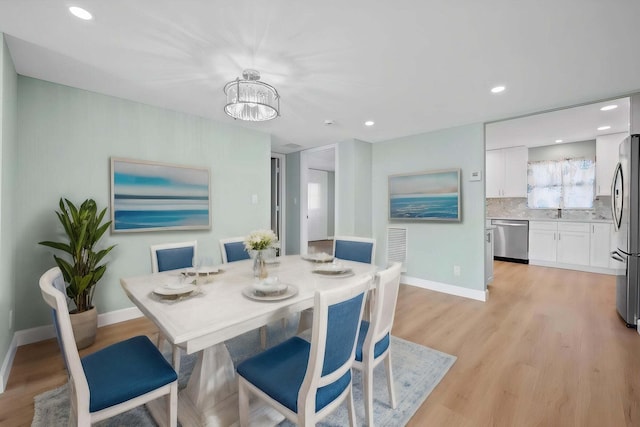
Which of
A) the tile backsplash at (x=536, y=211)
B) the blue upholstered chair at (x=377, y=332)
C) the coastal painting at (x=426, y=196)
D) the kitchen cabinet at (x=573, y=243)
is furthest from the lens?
the tile backsplash at (x=536, y=211)

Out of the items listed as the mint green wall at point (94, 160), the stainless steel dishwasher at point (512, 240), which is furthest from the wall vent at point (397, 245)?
the stainless steel dishwasher at point (512, 240)

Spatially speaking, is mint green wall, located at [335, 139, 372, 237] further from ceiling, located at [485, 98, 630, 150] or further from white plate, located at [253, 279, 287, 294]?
white plate, located at [253, 279, 287, 294]

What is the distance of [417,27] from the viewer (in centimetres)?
177

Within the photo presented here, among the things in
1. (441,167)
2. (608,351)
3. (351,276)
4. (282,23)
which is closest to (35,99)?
(282,23)

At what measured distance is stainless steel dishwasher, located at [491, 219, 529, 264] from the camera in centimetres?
562

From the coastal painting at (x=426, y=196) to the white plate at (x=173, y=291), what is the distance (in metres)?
3.48

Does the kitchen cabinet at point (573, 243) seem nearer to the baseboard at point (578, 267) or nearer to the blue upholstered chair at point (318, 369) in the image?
the baseboard at point (578, 267)

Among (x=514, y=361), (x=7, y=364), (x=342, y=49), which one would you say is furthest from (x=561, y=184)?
(x=7, y=364)

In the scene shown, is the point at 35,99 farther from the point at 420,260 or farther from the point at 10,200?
the point at 420,260

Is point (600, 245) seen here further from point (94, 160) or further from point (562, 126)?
point (94, 160)

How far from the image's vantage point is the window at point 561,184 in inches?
208

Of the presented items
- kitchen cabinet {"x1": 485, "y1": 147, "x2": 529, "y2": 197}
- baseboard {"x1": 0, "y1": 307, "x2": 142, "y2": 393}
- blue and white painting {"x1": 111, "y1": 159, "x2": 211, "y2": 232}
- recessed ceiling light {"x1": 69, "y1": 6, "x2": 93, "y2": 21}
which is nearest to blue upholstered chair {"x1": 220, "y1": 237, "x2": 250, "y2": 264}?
blue and white painting {"x1": 111, "y1": 159, "x2": 211, "y2": 232}

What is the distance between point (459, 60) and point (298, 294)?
211cm

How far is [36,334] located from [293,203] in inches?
161
